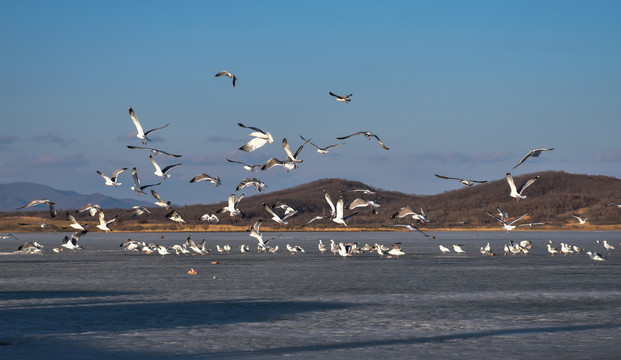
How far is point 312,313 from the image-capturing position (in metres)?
21.4

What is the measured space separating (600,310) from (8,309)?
49.8 ft

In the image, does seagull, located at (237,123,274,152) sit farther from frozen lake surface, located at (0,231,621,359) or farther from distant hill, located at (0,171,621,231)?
distant hill, located at (0,171,621,231)

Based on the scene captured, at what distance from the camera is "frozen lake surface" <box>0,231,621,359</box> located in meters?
16.1

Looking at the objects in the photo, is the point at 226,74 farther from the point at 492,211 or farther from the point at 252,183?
the point at 492,211

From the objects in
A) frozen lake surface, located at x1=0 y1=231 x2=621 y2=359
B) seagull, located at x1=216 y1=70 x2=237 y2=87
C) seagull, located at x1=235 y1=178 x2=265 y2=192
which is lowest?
frozen lake surface, located at x1=0 y1=231 x2=621 y2=359

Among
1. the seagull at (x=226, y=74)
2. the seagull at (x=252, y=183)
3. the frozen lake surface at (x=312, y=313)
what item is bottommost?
the frozen lake surface at (x=312, y=313)

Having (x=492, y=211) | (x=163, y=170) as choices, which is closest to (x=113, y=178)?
(x=163, y=170)

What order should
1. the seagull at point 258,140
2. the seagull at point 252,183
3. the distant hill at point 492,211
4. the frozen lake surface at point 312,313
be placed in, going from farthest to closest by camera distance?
the distant hill at point 492,211 → the seagull at point 252,183 → the seagull at point 258,140 → the frozen lake surface at point 312,313

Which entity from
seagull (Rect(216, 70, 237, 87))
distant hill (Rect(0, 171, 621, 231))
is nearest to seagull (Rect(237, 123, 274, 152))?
seagull (Rect(216, 70, 237, 87))

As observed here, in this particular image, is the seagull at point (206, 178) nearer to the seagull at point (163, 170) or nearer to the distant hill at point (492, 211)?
the seagull at point (163, 170)

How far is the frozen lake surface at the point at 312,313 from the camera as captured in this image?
16062 mm

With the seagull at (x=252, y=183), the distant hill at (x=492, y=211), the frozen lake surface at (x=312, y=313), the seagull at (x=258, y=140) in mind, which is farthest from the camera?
the distant hill at (x=492, y=211)

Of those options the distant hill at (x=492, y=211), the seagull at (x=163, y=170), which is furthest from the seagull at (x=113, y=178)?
the distant hill at (x=492, y=211)

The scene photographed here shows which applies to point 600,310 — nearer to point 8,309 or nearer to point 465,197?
point 8,309
